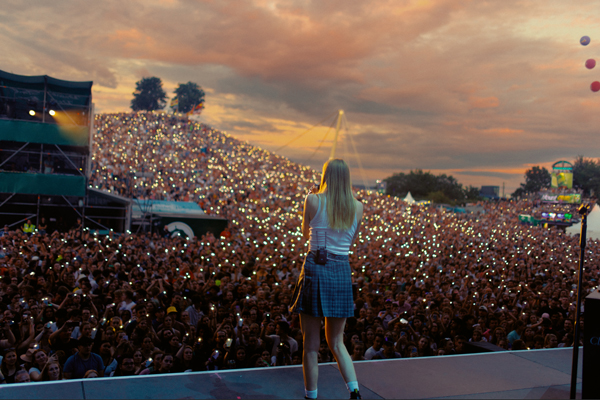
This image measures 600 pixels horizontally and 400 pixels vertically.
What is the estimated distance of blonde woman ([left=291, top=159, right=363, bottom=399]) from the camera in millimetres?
2725

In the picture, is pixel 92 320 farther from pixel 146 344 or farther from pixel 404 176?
pixel 404 176

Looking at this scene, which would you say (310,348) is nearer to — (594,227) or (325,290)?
(325,290)

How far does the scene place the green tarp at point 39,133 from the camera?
1853 cm

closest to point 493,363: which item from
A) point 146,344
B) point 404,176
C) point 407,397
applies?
point 407,397

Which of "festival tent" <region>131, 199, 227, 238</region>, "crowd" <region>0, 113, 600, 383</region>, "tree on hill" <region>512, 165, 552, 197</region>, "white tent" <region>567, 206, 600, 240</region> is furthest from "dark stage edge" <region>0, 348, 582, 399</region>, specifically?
"tree on hill" <region>512, 165, 552, 197</region>

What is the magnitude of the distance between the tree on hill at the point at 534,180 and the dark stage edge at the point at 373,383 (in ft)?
264

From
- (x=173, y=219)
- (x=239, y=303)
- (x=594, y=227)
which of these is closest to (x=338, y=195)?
(x=239, y=303)

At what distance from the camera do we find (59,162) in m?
19.8

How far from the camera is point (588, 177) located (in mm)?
65500

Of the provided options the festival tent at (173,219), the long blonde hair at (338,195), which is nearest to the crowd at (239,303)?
the festival tent at (173,219)

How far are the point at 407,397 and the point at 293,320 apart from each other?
3574 millimetres

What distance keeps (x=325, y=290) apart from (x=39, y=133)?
1990 centimetres

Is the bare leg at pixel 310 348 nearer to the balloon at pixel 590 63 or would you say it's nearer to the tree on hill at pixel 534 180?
the balloon at pixel 590 63

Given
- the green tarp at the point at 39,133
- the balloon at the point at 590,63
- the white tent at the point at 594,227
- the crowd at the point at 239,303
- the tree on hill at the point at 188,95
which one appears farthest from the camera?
the tree on hill at the point at 188,95
